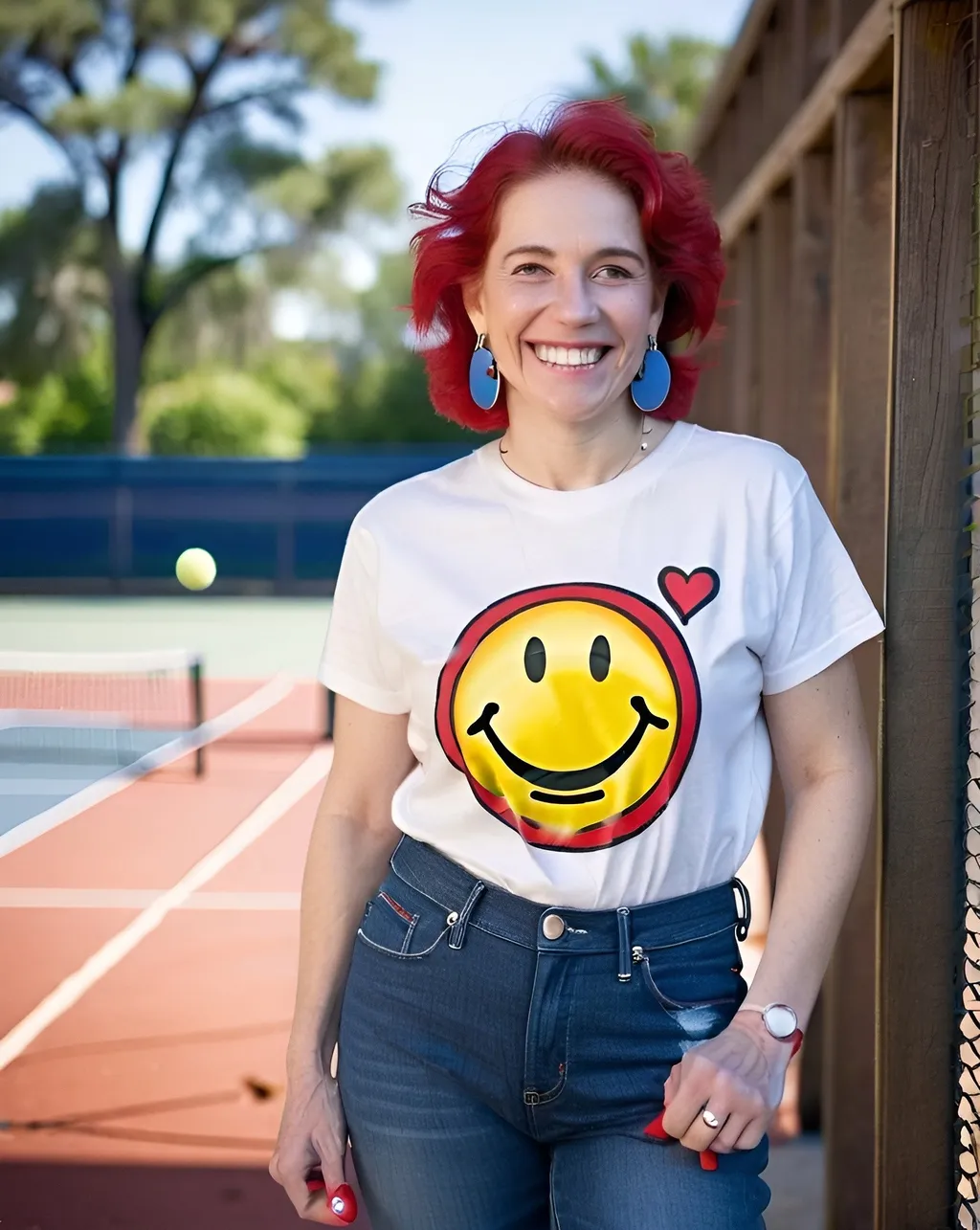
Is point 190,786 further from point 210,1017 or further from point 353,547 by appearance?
point 353,547

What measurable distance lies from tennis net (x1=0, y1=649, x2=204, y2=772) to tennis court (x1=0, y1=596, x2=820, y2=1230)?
33 millimetres

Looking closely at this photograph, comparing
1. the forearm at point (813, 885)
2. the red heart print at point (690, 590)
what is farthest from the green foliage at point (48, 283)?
the forearm at point (813, 885)

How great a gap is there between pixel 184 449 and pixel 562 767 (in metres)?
36.2

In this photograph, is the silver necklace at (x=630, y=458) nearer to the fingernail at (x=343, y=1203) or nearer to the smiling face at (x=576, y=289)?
the smiling face at (x=576, y=289)

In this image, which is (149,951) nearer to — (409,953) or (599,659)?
(409,953)

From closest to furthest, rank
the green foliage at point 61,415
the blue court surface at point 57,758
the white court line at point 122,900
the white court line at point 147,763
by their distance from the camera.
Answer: the white court line at point 122,900
the white court line at point 147,763
the blue court surface at point 57,758
the green foliage at point 61,415

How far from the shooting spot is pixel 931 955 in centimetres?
209

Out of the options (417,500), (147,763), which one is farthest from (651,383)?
(147,763)

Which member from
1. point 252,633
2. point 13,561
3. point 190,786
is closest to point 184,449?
point 13,561

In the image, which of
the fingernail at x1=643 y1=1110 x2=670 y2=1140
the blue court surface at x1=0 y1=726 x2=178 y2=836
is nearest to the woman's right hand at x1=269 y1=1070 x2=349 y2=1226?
the fingernail at x1=643 y1=1110 x2=670 y2=1140

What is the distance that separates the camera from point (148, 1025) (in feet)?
16.3

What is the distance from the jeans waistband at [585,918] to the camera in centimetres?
166

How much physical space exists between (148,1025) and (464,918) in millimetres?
3585

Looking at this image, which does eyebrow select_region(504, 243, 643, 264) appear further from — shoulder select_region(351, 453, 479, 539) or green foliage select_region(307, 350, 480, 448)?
green foliage select_region(307, 350, 480, 448)
